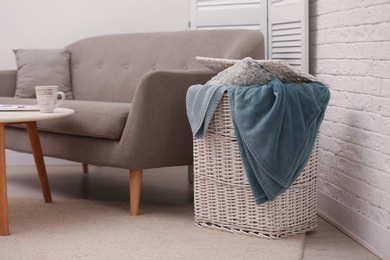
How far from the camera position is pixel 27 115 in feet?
9.52

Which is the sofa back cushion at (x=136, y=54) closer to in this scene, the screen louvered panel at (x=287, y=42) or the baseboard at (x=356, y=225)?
the screen louvered panel at (x=287, y=42)

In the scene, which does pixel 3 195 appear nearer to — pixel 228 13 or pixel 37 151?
pixel 37 151

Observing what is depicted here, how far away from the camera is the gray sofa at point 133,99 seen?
307cm

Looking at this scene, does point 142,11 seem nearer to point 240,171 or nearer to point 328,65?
point 328,65

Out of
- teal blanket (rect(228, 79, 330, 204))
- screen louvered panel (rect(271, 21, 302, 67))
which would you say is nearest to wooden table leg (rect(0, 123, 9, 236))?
teal blanket (rect(228, 79, 330, 204))

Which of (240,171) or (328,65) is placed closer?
(240,171)

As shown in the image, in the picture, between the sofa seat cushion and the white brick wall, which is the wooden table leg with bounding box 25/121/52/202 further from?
the white brick wall

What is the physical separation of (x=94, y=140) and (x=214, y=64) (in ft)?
2.09

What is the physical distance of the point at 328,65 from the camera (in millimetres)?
3107

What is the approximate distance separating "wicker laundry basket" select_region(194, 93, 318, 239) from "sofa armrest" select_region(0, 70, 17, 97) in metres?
1.63

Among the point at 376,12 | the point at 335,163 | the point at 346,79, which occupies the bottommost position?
the point at 335,163

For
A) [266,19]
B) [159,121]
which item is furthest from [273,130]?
[266,19]

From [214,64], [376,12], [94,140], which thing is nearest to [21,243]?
[94,140]

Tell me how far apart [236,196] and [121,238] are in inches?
18.3
